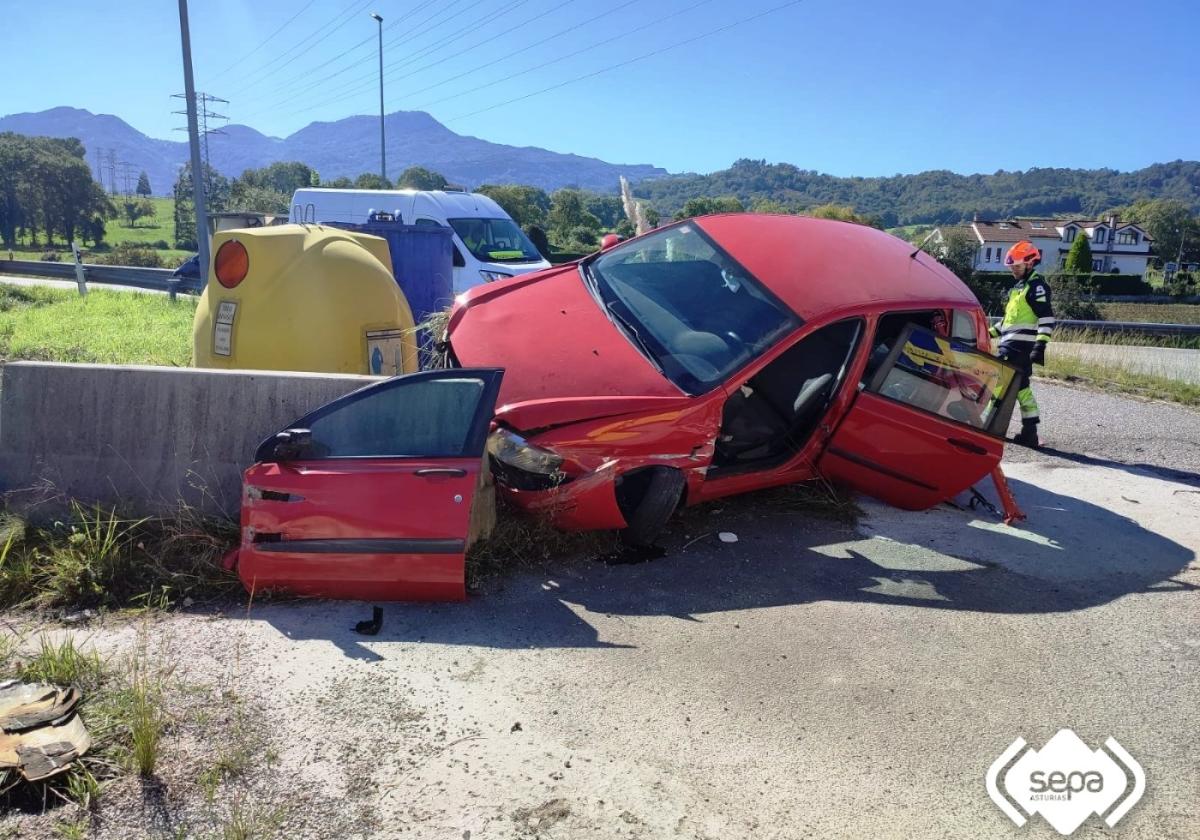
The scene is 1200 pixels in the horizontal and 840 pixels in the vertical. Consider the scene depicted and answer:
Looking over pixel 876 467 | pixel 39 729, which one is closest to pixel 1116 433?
pixel 876 467

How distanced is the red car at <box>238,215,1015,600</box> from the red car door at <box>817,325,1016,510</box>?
13 millimetres

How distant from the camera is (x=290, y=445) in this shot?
3723 mm

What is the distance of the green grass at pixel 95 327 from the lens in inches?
336

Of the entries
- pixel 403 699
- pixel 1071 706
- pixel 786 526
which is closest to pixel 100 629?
pixel 403 699

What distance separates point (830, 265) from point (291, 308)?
3.74 meters

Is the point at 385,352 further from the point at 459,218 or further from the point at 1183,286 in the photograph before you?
the point at 1183,286

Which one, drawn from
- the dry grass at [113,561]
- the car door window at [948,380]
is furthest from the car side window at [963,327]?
the dry grass at [113,561]

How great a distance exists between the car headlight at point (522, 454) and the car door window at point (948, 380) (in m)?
2.04

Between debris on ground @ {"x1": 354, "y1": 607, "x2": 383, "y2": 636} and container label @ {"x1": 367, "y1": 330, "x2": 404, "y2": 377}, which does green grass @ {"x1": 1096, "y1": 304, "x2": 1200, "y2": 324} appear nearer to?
container label @ {"x1": 367, "y1": 330, "x2": 404, "y2": 377}

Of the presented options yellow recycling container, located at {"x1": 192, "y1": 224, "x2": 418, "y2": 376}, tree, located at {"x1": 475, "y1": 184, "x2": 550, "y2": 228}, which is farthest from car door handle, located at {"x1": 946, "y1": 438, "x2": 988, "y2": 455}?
tree, located at {"x1": 475, "y1": 184, "x2": 550, "y2": 228}

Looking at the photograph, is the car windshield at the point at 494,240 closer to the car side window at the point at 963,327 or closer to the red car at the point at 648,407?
the red car at the point at 648,407

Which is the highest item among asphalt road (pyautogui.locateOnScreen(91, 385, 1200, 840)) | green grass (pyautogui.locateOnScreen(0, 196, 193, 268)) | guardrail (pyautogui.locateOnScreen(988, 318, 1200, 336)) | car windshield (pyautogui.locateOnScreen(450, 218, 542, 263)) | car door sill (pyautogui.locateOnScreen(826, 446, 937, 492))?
green grass (pyautogui.locateOnScreen(0, 196, 193, 268))

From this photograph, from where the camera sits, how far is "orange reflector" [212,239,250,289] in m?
5.78

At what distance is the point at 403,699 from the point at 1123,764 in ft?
8.80
